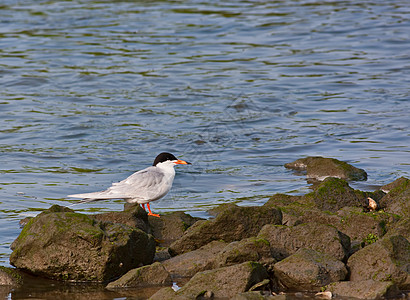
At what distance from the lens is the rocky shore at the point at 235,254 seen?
19.9 feet

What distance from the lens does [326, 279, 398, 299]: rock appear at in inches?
231

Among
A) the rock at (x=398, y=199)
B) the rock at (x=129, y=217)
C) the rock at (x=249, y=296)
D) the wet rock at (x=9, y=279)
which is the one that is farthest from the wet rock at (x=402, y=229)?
the wet rock at (x=9, y=279)

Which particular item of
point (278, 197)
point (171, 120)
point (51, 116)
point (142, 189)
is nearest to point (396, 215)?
point (278, 197)

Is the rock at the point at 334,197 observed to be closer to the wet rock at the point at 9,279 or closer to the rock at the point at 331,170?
the rock at the point at 331,170

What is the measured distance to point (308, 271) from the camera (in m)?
6.19

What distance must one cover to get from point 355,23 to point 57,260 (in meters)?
19.5

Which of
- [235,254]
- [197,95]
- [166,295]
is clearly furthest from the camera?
[197,95]

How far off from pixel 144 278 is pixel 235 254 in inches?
33.6

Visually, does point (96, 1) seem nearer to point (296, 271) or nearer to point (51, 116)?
point (51, 116)

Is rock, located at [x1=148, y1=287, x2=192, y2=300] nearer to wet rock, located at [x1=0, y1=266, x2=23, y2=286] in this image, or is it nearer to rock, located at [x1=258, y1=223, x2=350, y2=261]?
rock, located at [x1=258, y1=223, x2=350, y2=261]

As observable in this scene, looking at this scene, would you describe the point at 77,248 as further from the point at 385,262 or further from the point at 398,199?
the point at 398,199

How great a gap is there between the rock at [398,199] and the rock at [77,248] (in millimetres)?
2980

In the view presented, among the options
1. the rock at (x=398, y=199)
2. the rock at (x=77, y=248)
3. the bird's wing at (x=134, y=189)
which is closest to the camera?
the rock at (x=77, y=248)

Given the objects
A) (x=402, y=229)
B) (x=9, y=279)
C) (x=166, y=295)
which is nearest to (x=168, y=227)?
(x=9, y=279)
